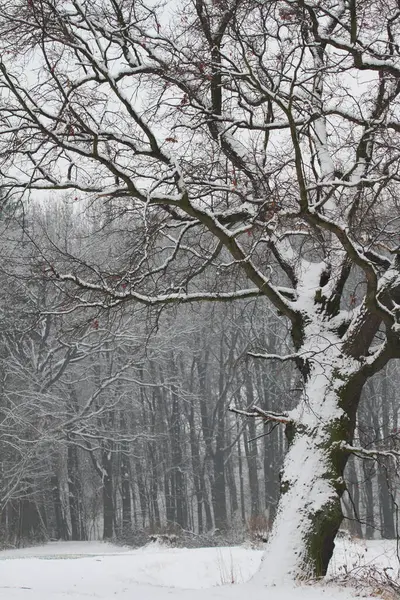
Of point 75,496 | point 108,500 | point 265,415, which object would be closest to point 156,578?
point 265,415

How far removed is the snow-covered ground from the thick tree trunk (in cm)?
40

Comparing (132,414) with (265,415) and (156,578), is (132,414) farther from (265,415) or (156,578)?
(265,415)

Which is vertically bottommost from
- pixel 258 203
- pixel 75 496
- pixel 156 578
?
pixel 156 578

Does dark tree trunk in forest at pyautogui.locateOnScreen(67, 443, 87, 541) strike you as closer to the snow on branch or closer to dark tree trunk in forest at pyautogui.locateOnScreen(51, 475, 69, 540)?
dark tree trunk in forest at pyautogui.locateOnScreen(51, 475, 69, 540)

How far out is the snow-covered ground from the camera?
21.0 feet

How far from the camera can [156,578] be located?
11.3 meters

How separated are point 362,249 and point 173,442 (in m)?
30.8

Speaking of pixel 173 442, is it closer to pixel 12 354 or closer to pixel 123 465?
pixel 123 465

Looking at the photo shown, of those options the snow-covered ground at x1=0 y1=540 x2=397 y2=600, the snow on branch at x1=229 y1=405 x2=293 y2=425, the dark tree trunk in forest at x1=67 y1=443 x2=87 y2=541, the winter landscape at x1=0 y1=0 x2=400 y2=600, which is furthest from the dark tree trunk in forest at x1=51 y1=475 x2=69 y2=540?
the snow on branch at x1=229 y1=405 x2=293 y2=425

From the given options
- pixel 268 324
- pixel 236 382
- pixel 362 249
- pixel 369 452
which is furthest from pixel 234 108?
pixel 236 382

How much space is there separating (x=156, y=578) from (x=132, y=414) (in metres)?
27.0

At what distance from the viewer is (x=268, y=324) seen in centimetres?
3072

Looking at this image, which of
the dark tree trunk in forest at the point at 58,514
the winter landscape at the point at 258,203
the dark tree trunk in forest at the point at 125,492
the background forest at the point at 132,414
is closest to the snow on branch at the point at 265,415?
the winter landscape at the point at 258,203

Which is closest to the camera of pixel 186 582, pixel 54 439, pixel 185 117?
pixel 185 117
